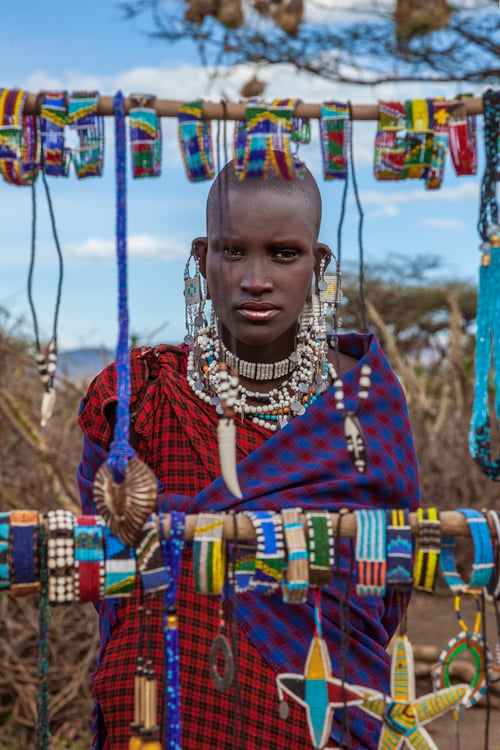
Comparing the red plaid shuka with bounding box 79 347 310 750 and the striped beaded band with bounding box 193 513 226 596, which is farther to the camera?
the red plaid shuka with bounding box 79 347 310 750

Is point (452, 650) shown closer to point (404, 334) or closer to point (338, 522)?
point (338, 522)

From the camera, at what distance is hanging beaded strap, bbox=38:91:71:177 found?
4.20 feet

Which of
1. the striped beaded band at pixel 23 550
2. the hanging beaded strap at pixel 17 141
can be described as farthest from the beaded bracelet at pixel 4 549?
the hanging beaded strap at pixel 17 141

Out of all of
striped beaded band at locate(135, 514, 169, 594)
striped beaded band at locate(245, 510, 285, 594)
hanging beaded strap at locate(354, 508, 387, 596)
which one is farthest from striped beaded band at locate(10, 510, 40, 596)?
hanging beaded strap at locate(354, 508, 387, 596)

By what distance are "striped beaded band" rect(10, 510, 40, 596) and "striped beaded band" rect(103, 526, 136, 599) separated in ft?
0.35

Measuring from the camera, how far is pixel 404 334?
1159 cm

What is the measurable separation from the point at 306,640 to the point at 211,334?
0.65 meters

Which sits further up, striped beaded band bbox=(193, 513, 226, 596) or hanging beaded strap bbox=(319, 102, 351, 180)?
hanging beaded strap bbox=(319, 102, 351, 180)

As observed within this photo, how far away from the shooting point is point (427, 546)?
4.29 feet

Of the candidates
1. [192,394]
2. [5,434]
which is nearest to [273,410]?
[192,394]

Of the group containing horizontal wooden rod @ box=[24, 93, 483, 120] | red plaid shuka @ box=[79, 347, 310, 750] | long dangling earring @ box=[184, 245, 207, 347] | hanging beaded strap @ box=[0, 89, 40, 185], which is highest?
horizontal wooden rod @ box=[24, 93, 483, 120]

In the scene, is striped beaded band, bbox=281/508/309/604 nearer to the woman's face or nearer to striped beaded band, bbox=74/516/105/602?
striped beaded band, bbox=74/516/105/602

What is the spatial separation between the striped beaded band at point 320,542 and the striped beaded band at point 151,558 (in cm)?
23

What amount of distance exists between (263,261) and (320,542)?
575 mm
